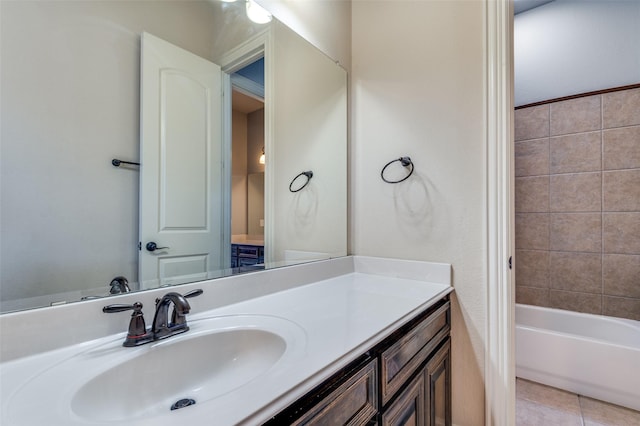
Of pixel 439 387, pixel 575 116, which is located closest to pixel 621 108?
pixel 575 116

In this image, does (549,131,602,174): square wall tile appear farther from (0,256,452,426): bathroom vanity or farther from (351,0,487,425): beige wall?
(0,256,452,426): bathroom vanity

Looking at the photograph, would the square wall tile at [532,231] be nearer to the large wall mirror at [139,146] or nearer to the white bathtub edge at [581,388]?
the white bathtub edge at [581,388]

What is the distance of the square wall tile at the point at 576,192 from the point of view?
82.4 inches

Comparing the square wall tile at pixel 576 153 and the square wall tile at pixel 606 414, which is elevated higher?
the square wall tile at pixel 576 153

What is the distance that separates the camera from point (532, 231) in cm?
232

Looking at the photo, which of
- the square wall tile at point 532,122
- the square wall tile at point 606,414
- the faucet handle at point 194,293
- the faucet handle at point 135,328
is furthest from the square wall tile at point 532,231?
the faucet handle at point 135,328

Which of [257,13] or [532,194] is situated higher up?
[257,13]

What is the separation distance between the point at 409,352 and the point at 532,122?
2279 mm

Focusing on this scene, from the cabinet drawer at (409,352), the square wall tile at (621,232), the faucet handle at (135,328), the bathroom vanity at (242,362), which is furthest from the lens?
the square wall tile at (621,232)

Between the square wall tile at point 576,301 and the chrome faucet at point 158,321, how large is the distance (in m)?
2.62

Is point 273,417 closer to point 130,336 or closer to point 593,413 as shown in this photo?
point 130,336

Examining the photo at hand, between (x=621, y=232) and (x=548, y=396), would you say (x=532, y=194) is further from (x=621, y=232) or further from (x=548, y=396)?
(x=548, y=396)

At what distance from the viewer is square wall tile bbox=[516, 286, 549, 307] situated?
2.29 metres

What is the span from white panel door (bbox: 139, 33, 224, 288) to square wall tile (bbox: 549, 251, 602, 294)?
2.45 metres
